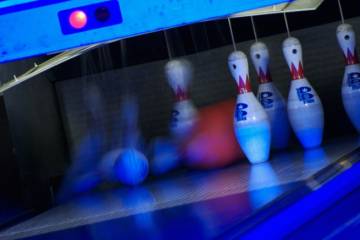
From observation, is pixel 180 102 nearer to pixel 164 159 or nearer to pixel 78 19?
pixel 164 159

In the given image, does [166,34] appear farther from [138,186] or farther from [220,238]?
[220,238]

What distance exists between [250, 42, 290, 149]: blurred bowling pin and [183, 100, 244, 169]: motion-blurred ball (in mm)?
123

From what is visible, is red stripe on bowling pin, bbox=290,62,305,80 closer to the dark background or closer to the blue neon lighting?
the dark background

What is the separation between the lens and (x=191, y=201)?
4.55 ft

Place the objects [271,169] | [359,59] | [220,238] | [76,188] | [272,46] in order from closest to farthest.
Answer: [220,238]
[271,169]
[76,188]
[359,59]
[272,46]

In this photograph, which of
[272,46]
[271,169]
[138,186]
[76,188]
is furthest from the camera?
[272,46]

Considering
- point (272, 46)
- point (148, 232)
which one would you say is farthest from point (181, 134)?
point (148, 232)

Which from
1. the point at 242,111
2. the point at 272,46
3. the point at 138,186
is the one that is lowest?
the point at 138,186

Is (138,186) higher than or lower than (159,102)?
lower

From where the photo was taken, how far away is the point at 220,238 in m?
0.94

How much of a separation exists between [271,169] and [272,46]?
0.86 metres

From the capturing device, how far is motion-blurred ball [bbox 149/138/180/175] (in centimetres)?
209

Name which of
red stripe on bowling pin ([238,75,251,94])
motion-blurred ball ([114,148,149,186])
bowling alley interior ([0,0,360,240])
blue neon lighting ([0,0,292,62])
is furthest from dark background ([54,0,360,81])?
blue neon lighting ([0,0,292,62])

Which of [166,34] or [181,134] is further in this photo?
[166,34]
